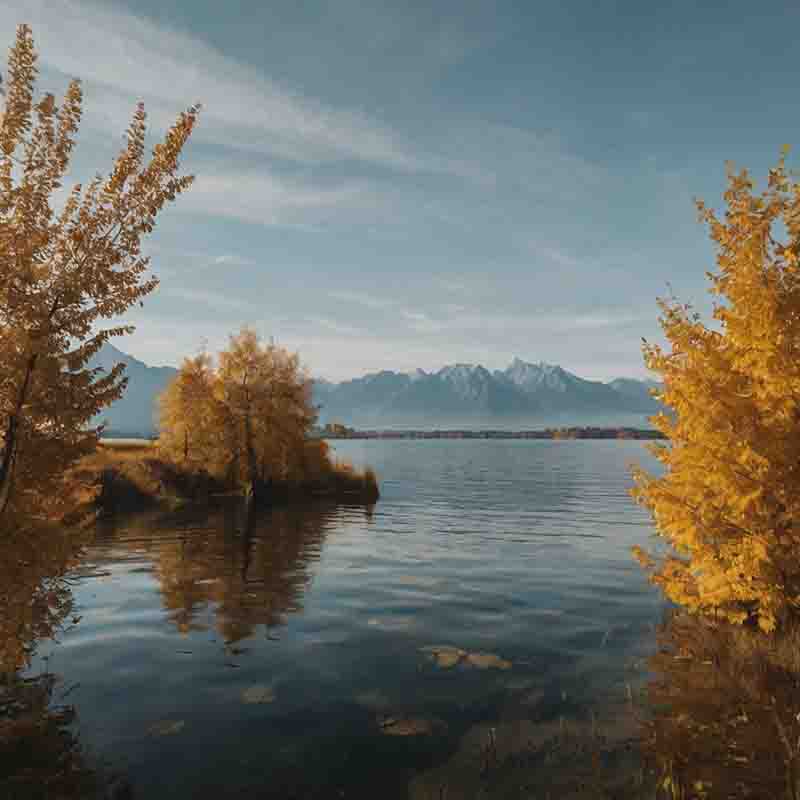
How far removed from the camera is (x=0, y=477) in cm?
916

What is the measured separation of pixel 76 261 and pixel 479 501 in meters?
46.3

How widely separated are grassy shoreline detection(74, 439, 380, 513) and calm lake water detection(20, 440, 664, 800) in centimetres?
1265

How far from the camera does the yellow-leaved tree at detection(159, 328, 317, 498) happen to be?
49.8 metres

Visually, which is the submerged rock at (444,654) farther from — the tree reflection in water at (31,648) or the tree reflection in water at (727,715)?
the tree reflection in water at (31,648)

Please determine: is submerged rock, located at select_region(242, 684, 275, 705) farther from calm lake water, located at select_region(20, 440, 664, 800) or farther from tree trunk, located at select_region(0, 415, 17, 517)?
tree trunk, located at select_region(0, 415, 17, 517)

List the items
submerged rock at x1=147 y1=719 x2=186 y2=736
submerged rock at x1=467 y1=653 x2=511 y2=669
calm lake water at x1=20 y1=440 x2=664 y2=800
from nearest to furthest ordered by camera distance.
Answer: calm lake water at x1=20 y1=440 x2=664 y2=800, submerged rock at x1=147 y1=719 x2=186 y2=736, submerged rock at x1=467 y1=653 x2=511 y2=669

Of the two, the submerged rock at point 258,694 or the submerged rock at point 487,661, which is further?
the submerged rock at point 487,661

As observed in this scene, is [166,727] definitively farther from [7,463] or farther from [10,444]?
[10,444]

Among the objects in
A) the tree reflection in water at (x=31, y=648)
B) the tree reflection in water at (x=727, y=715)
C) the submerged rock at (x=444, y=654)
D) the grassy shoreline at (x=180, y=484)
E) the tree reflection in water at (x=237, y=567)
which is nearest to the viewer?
the tree reflection in water at (x=727, y=715)

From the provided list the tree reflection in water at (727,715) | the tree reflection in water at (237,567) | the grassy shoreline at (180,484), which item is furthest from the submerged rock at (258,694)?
the grassy shoreline at (180,484)

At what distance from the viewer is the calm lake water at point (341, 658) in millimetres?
9492

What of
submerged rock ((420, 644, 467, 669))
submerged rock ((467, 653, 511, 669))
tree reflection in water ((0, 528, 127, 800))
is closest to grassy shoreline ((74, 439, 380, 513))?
submerged rock ((420, 644, 467, 669))

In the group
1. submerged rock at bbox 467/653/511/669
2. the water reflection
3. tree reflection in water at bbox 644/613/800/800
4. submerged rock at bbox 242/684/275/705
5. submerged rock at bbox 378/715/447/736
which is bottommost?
the water reflection

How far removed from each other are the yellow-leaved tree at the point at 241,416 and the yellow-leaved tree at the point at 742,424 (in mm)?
40575
